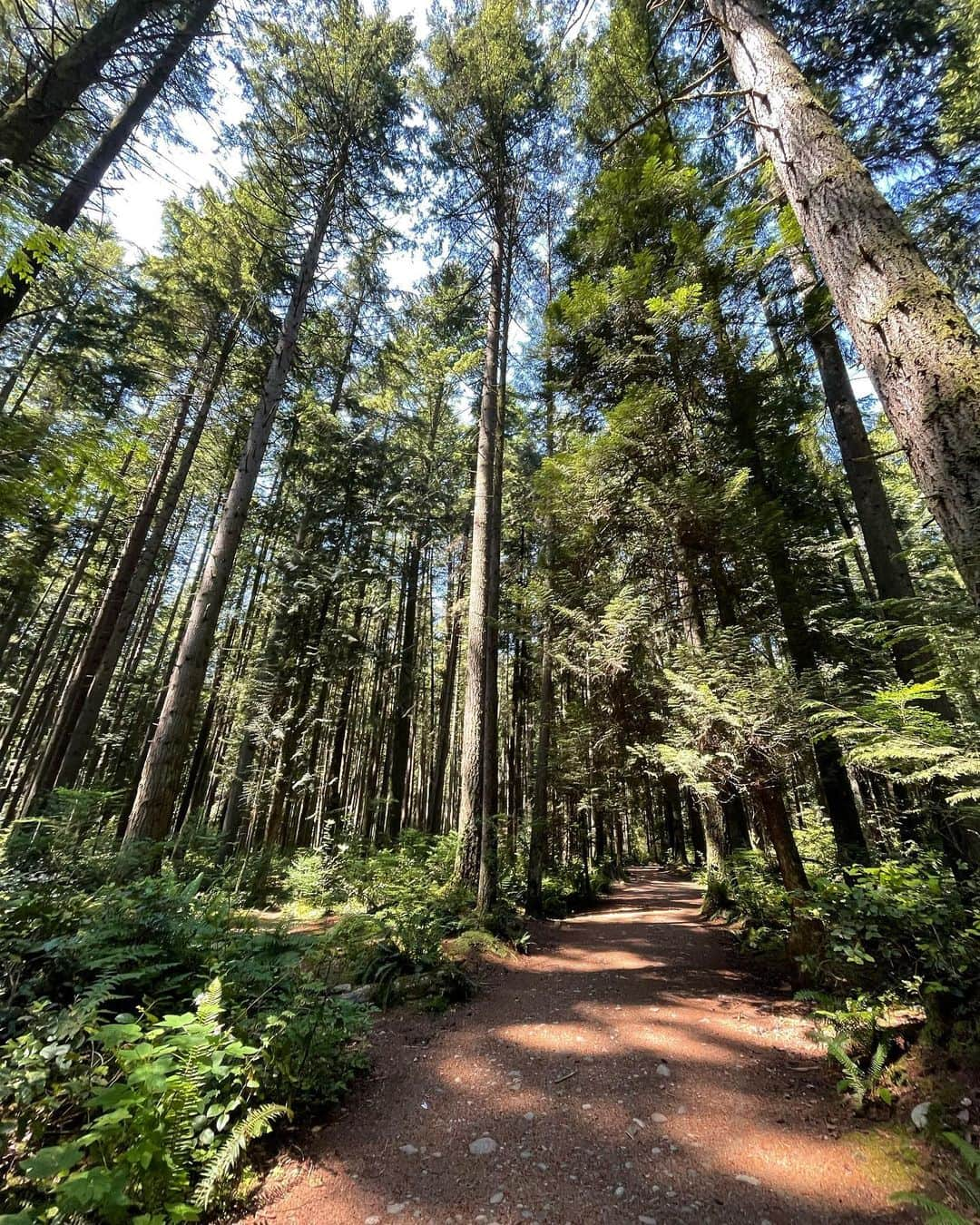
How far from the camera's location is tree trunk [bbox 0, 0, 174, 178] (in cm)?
466

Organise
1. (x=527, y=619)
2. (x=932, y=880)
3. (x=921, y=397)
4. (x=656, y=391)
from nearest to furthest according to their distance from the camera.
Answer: (x=921, y=397), (x=932, y=880), (x=656, y=391), (x=527, y=619)

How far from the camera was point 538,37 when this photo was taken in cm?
1020

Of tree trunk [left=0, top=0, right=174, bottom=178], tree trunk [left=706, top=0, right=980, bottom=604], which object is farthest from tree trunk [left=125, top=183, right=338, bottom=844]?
tree trunk [left=706, top=0, right=980, bottom=604]

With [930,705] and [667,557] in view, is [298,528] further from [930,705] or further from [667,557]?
[930,705]

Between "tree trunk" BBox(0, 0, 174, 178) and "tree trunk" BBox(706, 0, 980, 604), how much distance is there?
259 inches

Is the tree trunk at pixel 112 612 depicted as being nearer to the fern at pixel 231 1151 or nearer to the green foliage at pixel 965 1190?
the fern at pixel 231 1151

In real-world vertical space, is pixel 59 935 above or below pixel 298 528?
below

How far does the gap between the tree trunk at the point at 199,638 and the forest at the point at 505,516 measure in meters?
0.08

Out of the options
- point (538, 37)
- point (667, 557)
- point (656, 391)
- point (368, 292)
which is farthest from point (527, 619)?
point (538, 37)

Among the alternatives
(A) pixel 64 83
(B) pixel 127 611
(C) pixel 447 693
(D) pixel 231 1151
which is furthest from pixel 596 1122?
(B) pixel 127 611

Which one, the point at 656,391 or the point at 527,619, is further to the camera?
the point at 527,619

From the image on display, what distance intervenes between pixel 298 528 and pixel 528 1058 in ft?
37.6

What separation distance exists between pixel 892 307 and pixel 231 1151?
5.67 meters

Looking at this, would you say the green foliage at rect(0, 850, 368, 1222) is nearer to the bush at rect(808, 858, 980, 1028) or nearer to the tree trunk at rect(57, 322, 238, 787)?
the bush at rect(808, 858, 980, 1028)
